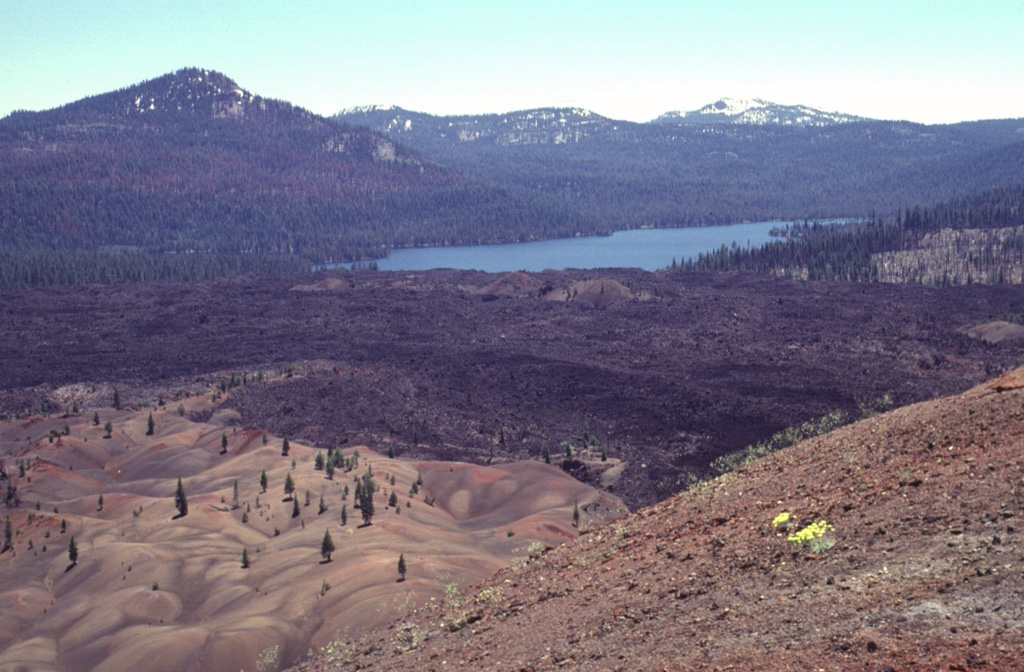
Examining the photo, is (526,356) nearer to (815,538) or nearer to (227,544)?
(227,544)

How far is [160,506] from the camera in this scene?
4825cm

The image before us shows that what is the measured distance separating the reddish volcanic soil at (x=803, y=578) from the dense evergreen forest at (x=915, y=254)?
127610mm

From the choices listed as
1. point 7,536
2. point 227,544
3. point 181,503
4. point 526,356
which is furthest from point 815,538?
point 526,356

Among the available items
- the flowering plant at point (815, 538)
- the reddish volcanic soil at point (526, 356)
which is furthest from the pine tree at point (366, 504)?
the flowering plant at point (815, 538)

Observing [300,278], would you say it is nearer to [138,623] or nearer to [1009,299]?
[1009,299]

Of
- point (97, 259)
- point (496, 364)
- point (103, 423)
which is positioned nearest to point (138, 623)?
point (103, 423)

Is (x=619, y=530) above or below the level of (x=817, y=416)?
above

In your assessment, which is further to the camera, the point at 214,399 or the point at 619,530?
the point at 214,399

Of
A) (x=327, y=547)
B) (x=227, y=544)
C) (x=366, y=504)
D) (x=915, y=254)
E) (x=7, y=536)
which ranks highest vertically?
(x=915, y=254)

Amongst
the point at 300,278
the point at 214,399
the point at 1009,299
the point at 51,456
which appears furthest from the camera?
the point at 300,278

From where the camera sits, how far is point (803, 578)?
16.8 m

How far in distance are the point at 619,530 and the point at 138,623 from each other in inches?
733

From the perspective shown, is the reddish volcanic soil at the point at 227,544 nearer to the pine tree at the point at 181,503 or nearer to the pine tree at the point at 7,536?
the pine tree at the point at 7,536

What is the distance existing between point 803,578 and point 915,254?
550 ft
